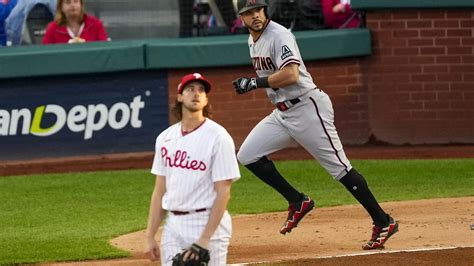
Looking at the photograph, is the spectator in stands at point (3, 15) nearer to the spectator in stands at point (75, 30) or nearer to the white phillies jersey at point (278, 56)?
the spectator in stands at point (75, 30)

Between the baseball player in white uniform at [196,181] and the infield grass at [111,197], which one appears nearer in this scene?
the baseball player in white uniform at [196,181]

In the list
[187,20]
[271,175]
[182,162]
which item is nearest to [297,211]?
[271,175]

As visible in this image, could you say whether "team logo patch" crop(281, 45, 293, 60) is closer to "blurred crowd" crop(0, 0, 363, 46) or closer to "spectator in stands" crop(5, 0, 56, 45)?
"blurred crowd" crop(0, 0, 363, 46)

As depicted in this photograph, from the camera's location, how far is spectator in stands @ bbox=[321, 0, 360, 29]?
14836 mm

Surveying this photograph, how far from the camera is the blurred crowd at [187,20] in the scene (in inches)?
561

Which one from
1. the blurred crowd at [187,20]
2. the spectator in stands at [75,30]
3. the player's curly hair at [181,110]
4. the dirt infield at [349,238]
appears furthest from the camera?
the blurred crowd at [187,20]

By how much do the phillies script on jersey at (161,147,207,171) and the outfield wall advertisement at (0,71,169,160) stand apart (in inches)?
317

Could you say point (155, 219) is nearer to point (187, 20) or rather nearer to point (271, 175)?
point (271, 175)

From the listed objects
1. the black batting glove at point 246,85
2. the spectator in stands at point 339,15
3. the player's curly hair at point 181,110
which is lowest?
the black batting glove at point 246,85

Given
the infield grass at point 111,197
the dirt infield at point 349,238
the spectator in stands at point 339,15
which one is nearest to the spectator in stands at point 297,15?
the spectator in stands at point 339,15

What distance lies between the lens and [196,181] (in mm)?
6035

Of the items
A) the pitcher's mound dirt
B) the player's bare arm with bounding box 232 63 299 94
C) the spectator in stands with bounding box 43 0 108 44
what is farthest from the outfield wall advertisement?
the player's bare arm with bounding box 232 63 299 94

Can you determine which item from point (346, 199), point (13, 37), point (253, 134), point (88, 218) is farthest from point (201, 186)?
point (13, 37)

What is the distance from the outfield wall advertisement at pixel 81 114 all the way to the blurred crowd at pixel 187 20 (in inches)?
23.4
